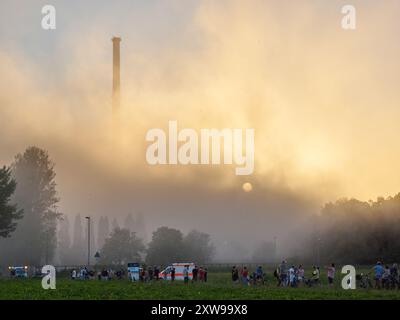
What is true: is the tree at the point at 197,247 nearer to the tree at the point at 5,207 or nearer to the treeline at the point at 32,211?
the treeline at the point at 32,211

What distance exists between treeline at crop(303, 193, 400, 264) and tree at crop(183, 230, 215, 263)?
37.4 m

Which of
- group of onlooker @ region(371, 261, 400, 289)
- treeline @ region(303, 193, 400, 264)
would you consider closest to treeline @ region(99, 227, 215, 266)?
treeline @ region(303, 193, 400, 264)

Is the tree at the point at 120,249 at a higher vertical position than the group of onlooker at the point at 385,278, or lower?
lower

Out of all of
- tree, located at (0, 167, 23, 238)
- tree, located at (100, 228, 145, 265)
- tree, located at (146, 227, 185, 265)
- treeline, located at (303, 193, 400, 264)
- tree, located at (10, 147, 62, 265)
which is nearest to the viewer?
tree, located at (0, 167, 23, 238)

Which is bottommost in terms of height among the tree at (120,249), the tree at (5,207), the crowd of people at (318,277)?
the tree at (120,249)

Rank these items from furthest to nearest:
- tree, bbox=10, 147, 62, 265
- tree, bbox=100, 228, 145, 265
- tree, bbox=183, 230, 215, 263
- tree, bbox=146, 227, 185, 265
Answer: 1. tree, bbox=100, 228, 145, 265
2. tree, bbox=183, 230, 215, 263
3. tree, bbox=146, 227, 185, 265
4. tree, bbox=10, 147, 62, 265

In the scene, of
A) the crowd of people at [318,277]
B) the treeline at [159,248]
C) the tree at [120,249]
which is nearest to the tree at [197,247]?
the treeline at [159,248]

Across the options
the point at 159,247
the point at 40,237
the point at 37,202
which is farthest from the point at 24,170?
the point at 159,247

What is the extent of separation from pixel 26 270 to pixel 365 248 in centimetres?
5862

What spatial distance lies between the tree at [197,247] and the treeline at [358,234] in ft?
123

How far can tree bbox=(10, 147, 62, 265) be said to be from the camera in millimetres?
89750

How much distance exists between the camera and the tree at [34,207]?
89750mm

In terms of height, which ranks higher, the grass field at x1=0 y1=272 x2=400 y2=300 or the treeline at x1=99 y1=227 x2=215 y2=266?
the grass field at x1=0 y1=272 x2=400 y2=300

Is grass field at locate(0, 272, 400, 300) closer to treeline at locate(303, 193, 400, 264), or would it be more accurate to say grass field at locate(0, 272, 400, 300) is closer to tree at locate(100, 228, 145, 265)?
treeline at locate(303, 193, 400, 264)
